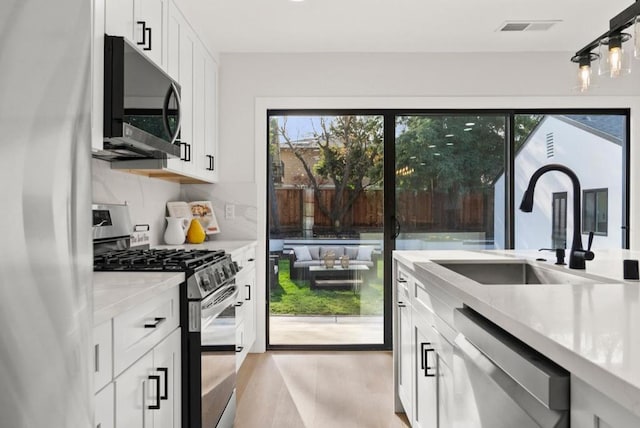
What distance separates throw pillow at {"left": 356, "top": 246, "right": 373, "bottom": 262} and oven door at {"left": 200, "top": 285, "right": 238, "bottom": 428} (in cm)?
171

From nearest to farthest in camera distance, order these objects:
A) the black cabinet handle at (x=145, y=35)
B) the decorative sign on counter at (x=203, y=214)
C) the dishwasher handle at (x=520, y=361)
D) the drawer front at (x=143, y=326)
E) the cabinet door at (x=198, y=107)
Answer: the dishwasher handle at (x=520, y=361) < the drawer front at (x=143, y=326) < the black cabinet handle at (x=145, y=35) < the cabinet door at (x=198, y=107) < the decorative sign on counter at (x=203, y=214)

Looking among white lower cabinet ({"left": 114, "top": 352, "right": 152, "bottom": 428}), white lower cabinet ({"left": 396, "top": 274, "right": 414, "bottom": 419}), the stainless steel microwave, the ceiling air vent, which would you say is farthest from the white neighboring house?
white lower cabinet ({"left": 114, "top": 352, "right": 152, "bottom": 428})

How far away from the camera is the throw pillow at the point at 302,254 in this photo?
13.6 feet

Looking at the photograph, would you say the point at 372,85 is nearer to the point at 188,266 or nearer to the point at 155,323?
the point at 188,266

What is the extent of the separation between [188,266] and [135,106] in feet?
2.42

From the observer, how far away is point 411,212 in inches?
162

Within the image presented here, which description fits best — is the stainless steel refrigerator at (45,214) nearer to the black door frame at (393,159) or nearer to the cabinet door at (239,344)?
the cabinet door at (239,344)

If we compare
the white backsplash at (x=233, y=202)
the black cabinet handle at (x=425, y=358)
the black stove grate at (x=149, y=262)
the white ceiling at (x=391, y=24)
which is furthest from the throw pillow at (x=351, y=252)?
the black cabinet handle at (x=425, y=358)

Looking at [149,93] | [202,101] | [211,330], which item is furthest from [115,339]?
[202,101]

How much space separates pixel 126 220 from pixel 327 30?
6.41 feet

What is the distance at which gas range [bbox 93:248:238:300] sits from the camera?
1.93 meters

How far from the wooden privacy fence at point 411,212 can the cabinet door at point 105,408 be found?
2.87 m

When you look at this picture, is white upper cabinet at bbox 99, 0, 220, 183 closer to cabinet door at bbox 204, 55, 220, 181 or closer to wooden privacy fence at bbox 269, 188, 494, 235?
cabinet door at bbox 204, 55, 220, 181

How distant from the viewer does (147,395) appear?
5.12 feet
